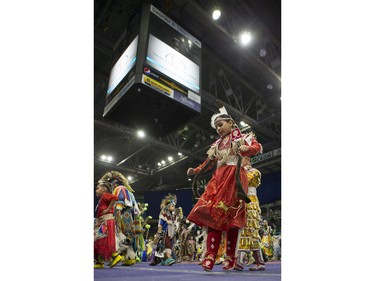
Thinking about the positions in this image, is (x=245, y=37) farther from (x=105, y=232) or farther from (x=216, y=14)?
(x=105, y=232)

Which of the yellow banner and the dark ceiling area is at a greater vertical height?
the dark ceiling area

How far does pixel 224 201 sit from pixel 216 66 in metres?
5.60

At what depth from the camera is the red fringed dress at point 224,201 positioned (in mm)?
2258

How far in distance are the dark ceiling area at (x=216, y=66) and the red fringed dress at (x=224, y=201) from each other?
101 inches

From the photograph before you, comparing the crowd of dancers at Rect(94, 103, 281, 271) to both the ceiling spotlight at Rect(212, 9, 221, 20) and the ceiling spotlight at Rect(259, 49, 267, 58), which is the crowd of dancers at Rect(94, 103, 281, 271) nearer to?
the ceiling spotlight at Rect(212, 9, 221, 20)

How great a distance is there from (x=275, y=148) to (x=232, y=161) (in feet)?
27.1

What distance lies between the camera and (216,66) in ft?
24.1

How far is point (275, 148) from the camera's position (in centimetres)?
1027

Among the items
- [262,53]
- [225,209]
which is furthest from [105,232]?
[262,53]

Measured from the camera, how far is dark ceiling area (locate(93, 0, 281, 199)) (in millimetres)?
5543

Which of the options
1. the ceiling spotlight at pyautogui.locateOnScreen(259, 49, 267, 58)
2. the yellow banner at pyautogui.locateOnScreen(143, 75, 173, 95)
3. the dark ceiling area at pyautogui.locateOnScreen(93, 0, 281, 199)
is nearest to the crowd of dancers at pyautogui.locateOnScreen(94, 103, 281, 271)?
the yellow banner at pyautogui.locateOnScreen(143, 75, 173, 95)

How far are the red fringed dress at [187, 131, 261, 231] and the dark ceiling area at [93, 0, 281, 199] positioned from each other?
2.56 metres

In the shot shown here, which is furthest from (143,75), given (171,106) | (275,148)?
(275,148)
